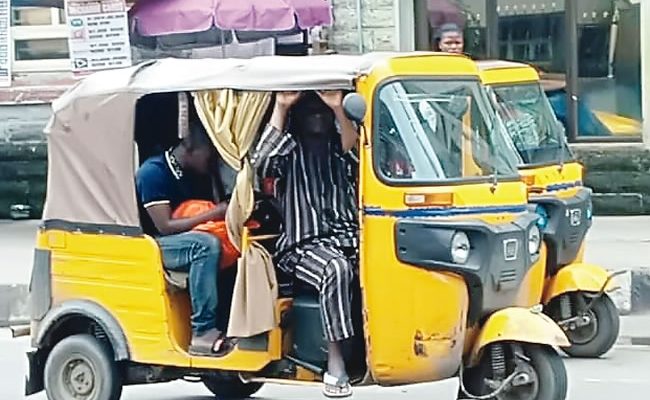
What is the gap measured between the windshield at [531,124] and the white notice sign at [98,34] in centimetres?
593

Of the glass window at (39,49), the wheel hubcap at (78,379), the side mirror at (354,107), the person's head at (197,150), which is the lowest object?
the wheel hubcap at (78,379)

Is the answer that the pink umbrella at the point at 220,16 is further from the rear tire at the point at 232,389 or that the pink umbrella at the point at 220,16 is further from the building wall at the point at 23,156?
the rear tire at the point at 232,389

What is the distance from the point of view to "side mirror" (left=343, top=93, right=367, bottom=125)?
771 centimetres

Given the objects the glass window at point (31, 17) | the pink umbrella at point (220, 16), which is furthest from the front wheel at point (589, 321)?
the glass window at point (31, 17)

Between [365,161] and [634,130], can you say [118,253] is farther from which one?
[634,130]

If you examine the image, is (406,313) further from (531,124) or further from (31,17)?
(31,17)

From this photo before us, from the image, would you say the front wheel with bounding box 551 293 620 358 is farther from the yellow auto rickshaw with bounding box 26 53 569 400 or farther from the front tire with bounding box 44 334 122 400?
the front tire with bounding box 44 334 122 400

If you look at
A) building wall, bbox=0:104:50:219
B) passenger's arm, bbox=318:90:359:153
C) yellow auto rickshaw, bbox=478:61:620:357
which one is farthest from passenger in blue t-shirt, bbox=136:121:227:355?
building wall, bbox=0:104:50:219

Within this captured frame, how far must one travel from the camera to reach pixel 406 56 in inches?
319

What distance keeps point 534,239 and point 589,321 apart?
2.78 metres

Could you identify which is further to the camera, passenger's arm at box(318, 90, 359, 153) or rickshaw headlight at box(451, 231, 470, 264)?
passenger's arm at box(318, 90, 359, 153)

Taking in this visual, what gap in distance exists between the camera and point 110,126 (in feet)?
28.8

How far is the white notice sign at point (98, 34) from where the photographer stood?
15953 mm

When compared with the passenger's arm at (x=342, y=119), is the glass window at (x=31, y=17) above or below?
above
